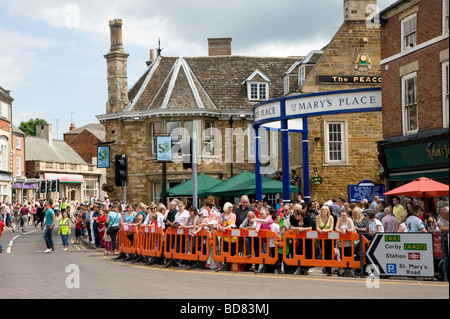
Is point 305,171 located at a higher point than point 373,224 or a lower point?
higher

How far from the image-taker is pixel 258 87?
41031 millimetres

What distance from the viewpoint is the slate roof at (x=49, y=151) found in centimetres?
7744

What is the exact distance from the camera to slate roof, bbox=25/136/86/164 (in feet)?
254

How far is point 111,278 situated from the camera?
1389 centimetres

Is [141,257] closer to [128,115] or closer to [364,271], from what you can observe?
[364,271]

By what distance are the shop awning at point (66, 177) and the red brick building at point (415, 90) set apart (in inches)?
2326

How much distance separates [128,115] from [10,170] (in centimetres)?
→ 2580

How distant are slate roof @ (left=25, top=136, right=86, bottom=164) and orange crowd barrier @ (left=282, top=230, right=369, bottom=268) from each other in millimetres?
64315

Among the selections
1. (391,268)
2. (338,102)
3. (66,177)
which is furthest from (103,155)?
(66,177)

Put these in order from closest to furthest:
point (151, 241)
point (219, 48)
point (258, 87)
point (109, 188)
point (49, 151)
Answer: point (151, 241) → point (109, 188) → point (258, 87) → point (219, 48) → point (49, 151)

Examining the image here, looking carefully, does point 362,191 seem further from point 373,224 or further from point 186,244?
point 373,224

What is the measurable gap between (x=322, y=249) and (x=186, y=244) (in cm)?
363

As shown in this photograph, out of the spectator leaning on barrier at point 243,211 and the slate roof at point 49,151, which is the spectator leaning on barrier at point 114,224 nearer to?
the spectator leaning on barrier at point 243,211

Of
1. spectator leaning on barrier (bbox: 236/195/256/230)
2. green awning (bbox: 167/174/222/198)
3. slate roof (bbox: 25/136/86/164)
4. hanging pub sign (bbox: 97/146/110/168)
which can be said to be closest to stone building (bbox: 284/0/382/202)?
green awning (bbox: 167/174/222/198)
